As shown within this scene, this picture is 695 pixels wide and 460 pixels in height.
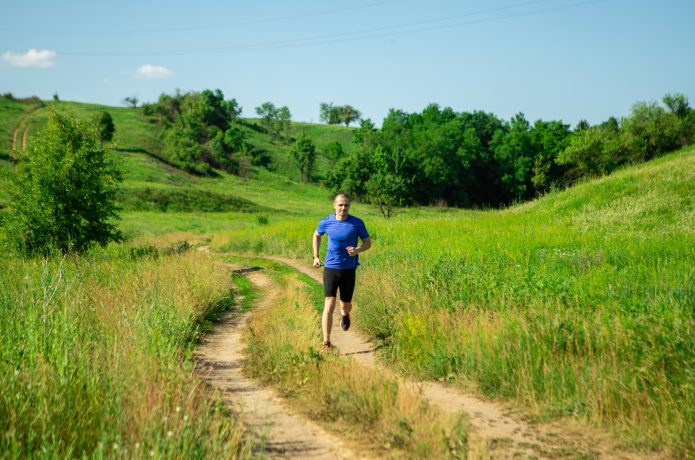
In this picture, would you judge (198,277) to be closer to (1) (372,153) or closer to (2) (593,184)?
(2) (593,184)

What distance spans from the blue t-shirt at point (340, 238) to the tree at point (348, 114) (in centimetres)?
18107

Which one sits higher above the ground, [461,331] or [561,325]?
[561,325]

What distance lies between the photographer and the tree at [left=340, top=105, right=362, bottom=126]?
186250 mm

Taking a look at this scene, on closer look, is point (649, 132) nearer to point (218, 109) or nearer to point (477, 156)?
point (477, 156)

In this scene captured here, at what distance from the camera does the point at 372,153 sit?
87438mm

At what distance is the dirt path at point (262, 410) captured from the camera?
5.14 meters

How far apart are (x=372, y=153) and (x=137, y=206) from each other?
141ft

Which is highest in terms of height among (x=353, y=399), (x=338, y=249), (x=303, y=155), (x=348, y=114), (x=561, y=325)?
(x=348, y=114)

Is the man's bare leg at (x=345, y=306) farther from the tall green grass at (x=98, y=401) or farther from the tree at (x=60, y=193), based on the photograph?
the tree at (x=60, y=193)

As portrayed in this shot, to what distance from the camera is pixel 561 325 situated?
7195 millimetres

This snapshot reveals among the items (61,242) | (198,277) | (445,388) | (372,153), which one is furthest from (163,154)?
(445,388)

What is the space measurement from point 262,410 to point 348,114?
185 m

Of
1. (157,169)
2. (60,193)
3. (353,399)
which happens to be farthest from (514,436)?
(157,169)

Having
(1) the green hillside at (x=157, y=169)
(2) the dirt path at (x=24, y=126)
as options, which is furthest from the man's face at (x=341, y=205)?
(2) the dirt path at (x=24, y=126)
